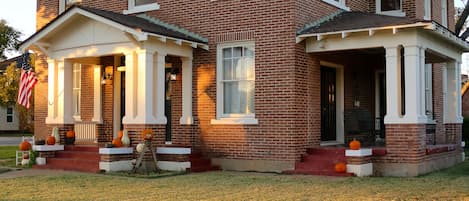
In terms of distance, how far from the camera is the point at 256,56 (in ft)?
45.6

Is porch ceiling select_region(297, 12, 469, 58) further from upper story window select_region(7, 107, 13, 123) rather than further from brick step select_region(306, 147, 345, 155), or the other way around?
upper story window select_region(7, 107, 13, 123)

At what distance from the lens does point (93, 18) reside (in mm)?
13945

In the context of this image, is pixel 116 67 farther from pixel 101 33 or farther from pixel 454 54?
pixel 454 54

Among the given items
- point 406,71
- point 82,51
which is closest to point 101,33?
point 82,51

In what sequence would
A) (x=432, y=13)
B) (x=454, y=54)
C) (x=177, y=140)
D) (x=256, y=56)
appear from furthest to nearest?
1. (x=432, y=13)
2. (x=454, y=54)
3. (x=177, y=140)
4. (x=256, y=56)

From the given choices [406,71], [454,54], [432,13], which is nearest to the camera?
[406,71]

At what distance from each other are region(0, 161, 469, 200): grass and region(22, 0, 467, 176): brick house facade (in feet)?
4.08

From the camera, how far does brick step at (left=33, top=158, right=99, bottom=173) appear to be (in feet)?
45.4

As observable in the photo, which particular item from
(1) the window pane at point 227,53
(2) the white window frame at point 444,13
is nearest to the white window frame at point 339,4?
(1) the window pane at point 227,53

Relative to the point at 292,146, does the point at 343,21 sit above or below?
above

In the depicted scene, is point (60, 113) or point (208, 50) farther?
point (60, 113)

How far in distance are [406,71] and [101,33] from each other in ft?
23.8

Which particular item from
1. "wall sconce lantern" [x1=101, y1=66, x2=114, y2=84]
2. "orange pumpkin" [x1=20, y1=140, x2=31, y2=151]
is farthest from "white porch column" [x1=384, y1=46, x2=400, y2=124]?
"orange pumpkin" [x1=20, y1=140, x2=31, y2=151]

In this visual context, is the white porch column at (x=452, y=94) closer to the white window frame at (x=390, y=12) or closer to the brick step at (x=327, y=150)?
the white window frame at (x=390, y=12)
